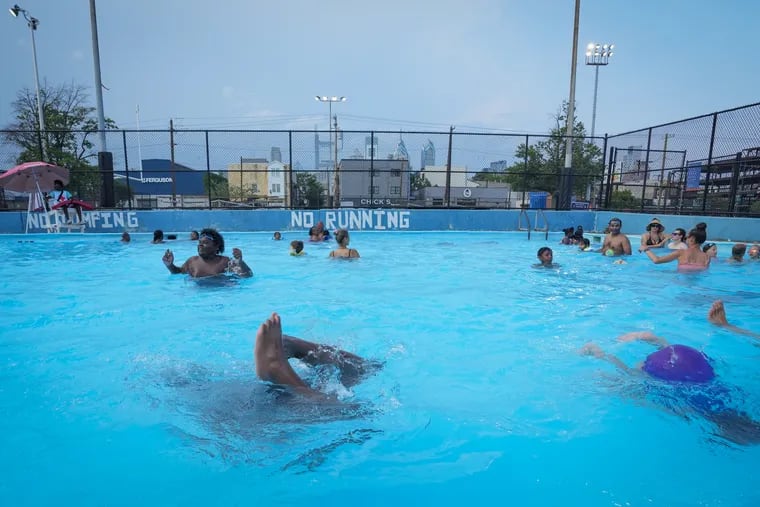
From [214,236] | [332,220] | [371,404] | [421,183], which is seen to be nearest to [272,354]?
[371,404]

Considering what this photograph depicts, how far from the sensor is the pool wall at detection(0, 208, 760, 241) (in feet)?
52.9

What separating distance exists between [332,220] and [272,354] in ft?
47.5

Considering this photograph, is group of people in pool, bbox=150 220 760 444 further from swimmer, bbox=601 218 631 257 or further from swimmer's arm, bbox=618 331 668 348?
swimmer, bbox=601 218 631 257

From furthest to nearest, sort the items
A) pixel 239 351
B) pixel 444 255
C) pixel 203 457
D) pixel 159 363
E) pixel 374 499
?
1. pixel 444 255
2. pixel 239 351
3. pixel 159 363
4. pixel 203 457
5. pixel 374 499

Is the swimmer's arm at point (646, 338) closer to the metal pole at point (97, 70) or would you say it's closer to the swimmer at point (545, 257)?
the swimmer at point (545, 257)

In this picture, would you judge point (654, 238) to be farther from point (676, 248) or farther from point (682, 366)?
point (682, 366)

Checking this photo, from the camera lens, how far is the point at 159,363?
4250 millimetres

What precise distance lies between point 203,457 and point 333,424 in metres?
0.82

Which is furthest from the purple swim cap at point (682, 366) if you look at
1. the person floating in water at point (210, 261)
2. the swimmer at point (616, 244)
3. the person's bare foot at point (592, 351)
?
the swimmer at point (616, 244)

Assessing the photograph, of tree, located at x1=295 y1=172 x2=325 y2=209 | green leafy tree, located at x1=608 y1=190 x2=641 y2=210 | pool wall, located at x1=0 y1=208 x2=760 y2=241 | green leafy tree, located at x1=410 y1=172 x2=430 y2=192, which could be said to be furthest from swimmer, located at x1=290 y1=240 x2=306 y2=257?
green leafy tree, located at x1=410 y1=172 x2=430 y2=192

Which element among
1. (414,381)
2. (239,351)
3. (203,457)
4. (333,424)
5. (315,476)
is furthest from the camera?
(239,351)

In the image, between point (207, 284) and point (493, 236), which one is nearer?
point (207, 284)

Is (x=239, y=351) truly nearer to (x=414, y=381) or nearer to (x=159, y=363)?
(x=159, y=363)

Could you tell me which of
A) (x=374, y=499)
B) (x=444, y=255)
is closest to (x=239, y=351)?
(x=374, y=499)
